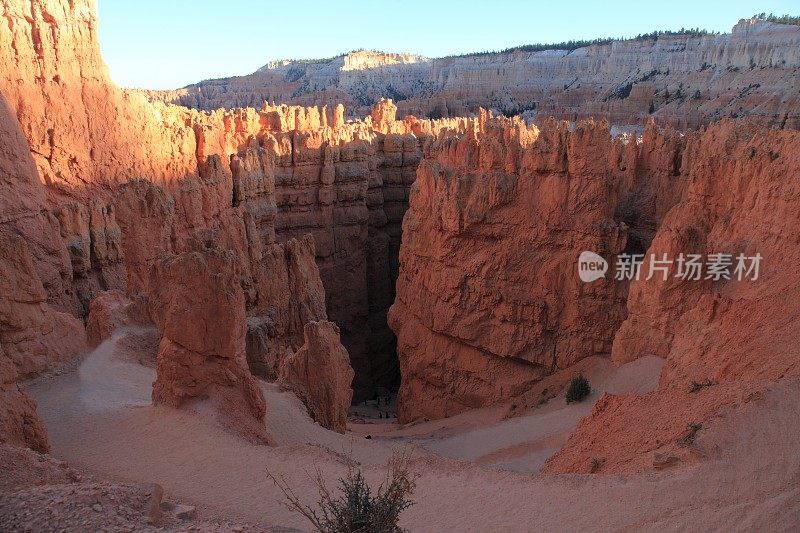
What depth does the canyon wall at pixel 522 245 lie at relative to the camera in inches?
620

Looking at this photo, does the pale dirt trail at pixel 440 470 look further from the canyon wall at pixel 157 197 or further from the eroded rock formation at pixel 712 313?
the canyon wall at pixel 157 197

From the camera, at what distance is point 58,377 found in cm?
1082

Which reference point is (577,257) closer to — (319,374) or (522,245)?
(522,245)

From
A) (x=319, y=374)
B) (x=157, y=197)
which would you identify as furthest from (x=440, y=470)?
(x=157, y=197)

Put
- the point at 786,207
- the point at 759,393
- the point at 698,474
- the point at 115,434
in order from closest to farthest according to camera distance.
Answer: the point at 698,474 < the point at 759,393 < the point at 115,434 < the point at 786,207

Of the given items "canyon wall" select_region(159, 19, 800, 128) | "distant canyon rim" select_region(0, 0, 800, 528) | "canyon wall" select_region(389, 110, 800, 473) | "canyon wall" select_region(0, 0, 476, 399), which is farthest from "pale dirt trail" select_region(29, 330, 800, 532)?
"canyon wall" select_region(159, 19, 800, 128)

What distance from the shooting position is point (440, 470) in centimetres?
720

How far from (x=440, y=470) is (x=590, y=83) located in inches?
3087

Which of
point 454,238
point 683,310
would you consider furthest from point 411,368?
point 683,310

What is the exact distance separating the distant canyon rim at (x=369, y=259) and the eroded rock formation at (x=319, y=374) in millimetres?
42

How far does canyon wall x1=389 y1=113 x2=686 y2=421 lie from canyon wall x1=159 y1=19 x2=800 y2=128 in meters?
13.0

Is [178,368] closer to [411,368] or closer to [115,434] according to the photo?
[115,434]

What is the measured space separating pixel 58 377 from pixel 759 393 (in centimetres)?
1038

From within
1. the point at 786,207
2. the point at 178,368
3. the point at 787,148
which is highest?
the point at 787,148
